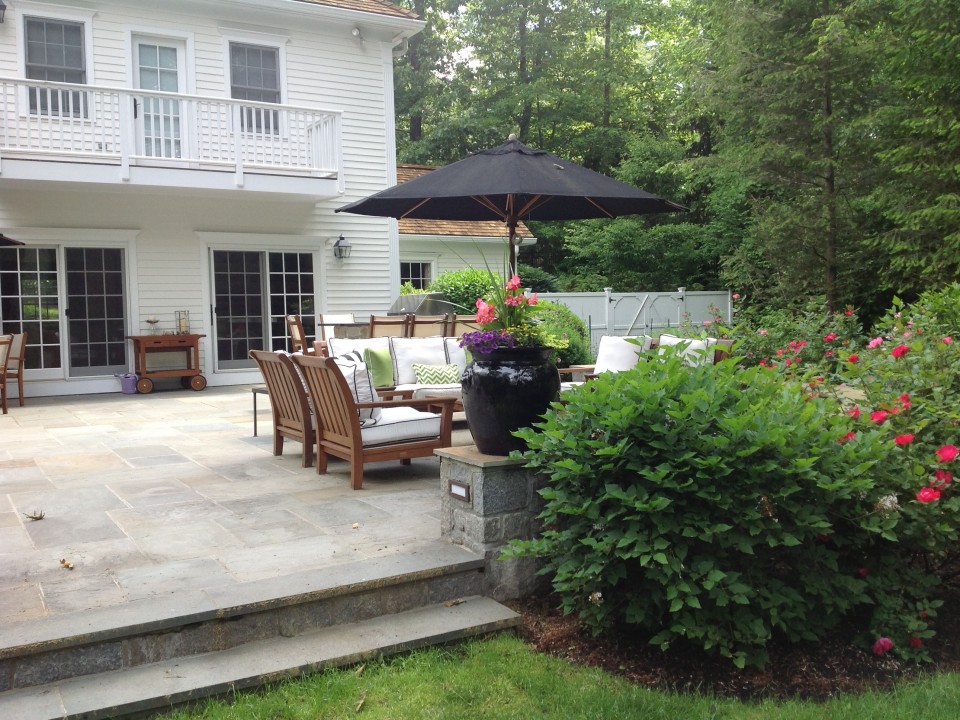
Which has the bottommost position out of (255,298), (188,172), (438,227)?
(255,298)

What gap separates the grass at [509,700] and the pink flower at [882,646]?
162 millimetres

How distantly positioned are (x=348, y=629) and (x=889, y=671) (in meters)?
2.00

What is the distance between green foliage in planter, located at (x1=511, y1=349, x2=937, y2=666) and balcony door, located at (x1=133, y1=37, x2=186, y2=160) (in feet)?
31.6

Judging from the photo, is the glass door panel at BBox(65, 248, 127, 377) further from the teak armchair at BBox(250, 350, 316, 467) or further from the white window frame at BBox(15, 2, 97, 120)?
the teak armchair at BBox(250, 350, 316, 467)

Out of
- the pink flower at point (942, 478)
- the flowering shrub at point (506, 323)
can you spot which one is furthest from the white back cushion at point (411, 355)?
the pink flower at point (942, 478)

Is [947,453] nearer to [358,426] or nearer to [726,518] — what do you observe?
[726,518]

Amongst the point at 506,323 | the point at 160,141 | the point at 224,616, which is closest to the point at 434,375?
the point at 506,323

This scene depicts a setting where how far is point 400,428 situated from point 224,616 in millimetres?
2344

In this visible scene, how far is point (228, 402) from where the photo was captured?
1018cm

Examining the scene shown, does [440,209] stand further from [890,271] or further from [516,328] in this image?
[890,271]

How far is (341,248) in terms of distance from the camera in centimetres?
1317

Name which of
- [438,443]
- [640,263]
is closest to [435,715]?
[438,443]

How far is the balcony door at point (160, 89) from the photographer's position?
11203 mm

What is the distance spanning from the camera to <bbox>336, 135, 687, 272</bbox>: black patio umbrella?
5.41m
